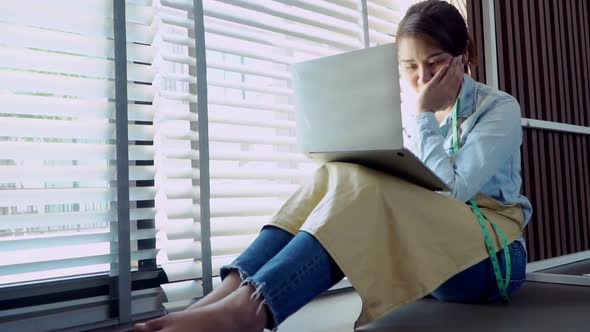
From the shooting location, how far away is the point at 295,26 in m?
1.88

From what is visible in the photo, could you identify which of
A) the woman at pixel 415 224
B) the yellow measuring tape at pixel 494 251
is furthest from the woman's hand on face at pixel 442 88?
the yellow measuring tape at pixel 494 251

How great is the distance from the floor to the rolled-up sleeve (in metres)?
0.27

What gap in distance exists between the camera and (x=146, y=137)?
1504 millimetres

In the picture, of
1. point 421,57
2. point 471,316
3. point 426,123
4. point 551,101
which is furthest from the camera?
point 551,101

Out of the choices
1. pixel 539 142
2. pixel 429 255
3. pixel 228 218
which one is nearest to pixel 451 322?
pixel 429 255

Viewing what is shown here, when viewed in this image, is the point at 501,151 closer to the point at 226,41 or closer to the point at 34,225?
the point at 226,41

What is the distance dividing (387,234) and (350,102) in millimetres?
281

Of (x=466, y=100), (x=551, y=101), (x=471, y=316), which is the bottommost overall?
(x=471, y=316)

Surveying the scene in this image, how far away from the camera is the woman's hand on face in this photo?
1.43 metres

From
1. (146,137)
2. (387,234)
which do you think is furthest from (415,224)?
(146,137)

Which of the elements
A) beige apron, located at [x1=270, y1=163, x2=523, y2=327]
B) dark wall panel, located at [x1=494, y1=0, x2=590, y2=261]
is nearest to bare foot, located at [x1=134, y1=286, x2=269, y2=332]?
beige apron, located at [x1=270, y1=163, x2=523, y2=327]

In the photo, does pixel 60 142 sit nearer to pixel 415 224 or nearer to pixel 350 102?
pixel 350 102

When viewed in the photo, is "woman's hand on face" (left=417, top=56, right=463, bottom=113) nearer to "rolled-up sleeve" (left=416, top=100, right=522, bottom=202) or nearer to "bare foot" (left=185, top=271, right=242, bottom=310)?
"rolled-up sleeve" (left=416, top=100, right=522, bottom=202)

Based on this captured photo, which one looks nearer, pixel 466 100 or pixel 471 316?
pixel 471 316
